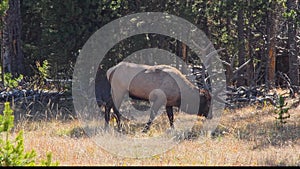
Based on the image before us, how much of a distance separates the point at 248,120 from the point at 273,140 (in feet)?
8.99

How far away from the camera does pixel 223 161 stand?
7.86 meters

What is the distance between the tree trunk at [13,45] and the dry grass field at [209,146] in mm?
6461

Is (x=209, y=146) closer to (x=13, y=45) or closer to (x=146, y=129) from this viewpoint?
(x=146, y=129)

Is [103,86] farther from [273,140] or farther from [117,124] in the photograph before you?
[273,140]

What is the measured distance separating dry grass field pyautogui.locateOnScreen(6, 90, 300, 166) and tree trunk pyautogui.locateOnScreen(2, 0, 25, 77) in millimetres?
6461

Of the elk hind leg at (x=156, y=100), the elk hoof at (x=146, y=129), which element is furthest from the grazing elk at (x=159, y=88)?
the elk hoof at (x=146, y=129)

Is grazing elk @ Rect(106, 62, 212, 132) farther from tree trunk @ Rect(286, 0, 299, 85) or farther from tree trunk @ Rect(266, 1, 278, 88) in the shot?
tree trunk @ Rect(266, 1, 278, 88)

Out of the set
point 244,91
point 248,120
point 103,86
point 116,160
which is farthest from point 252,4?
point 116,160

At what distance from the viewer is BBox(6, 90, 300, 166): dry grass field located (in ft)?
26.0

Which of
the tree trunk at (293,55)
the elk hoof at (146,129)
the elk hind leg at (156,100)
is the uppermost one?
the tree trunk at (293,55)

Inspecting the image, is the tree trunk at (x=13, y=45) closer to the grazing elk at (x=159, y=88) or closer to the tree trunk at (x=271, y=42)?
the grazing elk at (x=159, y=88)

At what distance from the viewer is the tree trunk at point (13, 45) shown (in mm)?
18109

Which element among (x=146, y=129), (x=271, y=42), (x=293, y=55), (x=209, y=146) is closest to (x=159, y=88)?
(x=146, y=129)

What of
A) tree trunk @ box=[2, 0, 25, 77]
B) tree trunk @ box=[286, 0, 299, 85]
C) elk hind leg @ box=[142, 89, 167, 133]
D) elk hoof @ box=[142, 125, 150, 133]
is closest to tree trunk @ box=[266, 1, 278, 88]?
tree trunk @ box=[286, 0, 299, 85]
